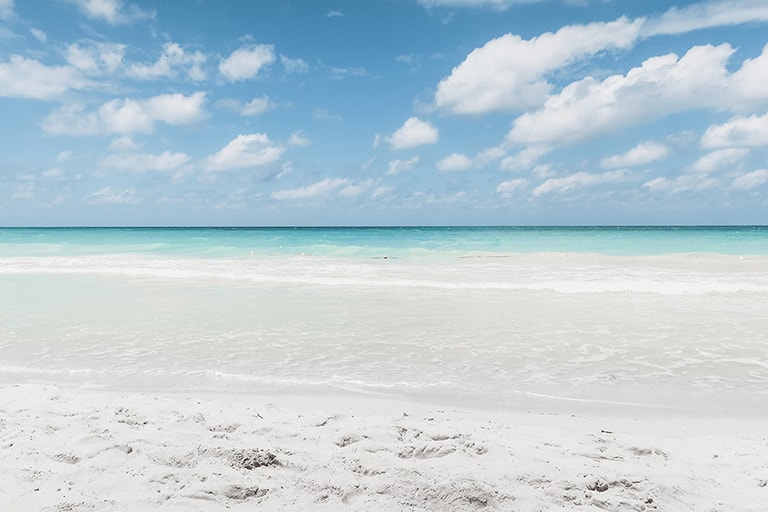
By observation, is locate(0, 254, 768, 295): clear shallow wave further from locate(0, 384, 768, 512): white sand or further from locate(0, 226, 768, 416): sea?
locate(0, 384, 768, 512): white sand

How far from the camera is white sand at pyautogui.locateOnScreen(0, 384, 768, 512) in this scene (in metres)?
3.10

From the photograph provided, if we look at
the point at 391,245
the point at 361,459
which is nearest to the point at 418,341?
the point at 361,459

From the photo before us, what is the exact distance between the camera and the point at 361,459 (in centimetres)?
363

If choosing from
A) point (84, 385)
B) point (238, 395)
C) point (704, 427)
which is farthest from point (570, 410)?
point (84, 385)

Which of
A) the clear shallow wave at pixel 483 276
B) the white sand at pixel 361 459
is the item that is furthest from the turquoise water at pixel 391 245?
the white sand at pixel 361 459

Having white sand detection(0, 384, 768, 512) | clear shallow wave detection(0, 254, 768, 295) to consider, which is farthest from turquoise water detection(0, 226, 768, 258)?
white sand detection(0, 384, 768, 512)

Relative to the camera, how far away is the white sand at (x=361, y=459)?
310 cm

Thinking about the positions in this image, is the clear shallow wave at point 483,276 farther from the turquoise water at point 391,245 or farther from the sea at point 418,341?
the turquoise water at point 391,245

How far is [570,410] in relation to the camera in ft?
16.3

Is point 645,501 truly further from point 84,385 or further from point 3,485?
point 84,385

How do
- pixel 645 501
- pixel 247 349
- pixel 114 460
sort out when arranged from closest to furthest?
pixel 645 501, pixel 114 460, pixel 247 349

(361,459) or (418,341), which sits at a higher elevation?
(361,459)

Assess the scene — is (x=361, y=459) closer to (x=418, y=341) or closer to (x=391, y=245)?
(x=418, y=341)

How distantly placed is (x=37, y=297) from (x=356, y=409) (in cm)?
1080
